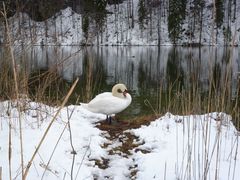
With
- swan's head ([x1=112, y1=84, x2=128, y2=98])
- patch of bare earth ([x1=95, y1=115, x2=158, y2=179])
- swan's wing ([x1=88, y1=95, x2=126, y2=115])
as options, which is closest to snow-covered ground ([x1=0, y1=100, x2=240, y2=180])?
patch of bare earth ([x1=95, y1=115, x2=158, y2=179])

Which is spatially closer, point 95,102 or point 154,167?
point 154,167

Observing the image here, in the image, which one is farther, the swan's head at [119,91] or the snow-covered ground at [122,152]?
the swan's head at [119,91]

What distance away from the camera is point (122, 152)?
4.48m

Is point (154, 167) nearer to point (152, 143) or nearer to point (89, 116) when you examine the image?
point (152, 143)

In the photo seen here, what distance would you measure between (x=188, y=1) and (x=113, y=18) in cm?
1777

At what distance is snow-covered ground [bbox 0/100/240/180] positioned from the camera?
348 centimetres

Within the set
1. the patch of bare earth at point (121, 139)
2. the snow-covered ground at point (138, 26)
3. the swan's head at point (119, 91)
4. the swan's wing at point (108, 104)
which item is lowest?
the patch of bare earth at point (121, 139)

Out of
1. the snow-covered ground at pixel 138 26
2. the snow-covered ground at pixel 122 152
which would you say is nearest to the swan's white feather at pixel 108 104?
the snow-covered ground at pixel 122 152

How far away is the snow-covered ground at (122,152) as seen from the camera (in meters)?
3.48

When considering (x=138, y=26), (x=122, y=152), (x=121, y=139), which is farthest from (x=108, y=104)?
(x=138, y=26)

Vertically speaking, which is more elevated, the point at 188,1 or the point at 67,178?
the point at 188,1

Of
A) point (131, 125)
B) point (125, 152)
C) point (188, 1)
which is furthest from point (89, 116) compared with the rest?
point (188, 1)

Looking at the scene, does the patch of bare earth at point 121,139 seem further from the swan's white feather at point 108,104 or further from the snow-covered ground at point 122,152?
the swan's white feather at point 108,104

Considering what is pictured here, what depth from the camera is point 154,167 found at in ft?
12.7
